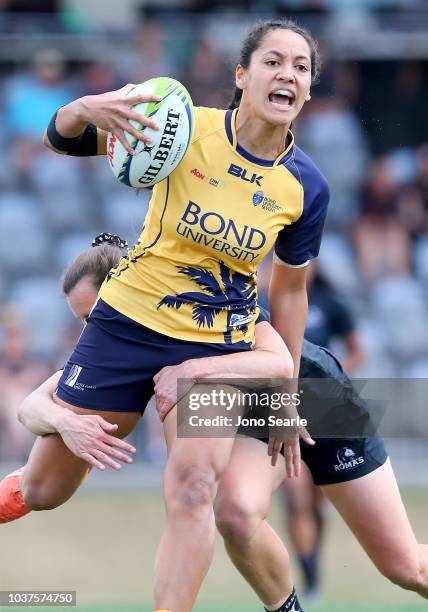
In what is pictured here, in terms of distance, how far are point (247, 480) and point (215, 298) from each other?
769 mm

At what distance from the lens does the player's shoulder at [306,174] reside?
5109 mm

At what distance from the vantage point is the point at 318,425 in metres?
5.70

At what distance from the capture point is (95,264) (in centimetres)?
563

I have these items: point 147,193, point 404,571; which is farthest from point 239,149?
point 147,193

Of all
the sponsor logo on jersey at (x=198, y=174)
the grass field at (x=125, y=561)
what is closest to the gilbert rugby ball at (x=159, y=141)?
the sponsor logo on jersey at (x=198, y=174)

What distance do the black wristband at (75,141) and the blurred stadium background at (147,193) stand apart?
19.5 feet

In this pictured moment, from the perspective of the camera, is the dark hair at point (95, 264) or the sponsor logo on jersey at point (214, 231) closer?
the sponsor logo on jersey at point (214, 231)

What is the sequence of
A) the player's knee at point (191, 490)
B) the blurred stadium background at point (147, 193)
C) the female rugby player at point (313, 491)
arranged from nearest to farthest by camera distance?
1. the player's knee at point (191, 490)
2. the female rugby player at point (313, 491)
3. the blurred stadium background at point (147, 193)

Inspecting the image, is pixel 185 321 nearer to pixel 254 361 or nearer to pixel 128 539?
pixel 254 361

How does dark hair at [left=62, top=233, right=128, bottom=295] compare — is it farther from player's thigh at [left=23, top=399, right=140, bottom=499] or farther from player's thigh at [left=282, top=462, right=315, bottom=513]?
player's thigh at [left=282, top=462, right=315, bottom=513]

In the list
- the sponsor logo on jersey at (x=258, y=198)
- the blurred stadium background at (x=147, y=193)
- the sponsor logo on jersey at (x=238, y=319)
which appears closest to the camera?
the sponsor logo on jersey at (x=258, y=198)

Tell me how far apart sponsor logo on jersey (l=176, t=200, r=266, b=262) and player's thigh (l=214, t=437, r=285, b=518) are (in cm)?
91

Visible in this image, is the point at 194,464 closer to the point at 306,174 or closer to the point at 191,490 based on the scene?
the point at 191,490

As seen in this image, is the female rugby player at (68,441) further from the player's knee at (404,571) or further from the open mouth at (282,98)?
the player's knee at (404,571)
